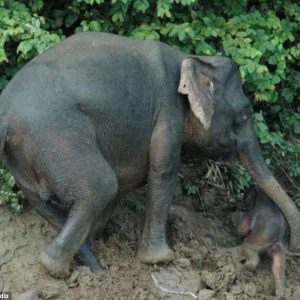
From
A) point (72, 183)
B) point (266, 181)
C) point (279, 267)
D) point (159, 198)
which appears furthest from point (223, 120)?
point (72, 183)

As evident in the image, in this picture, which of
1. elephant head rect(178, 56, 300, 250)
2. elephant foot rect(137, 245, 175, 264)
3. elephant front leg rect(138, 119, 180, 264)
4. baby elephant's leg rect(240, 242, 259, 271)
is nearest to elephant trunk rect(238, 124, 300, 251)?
elephant head rect(178, 56, 300, 250)

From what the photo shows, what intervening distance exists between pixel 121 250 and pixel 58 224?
0.60 meters

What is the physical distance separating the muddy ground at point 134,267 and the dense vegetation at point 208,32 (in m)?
0.47

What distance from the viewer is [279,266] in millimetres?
6312

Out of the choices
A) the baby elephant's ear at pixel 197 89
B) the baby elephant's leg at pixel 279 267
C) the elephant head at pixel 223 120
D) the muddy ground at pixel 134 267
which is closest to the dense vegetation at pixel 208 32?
A: the muddy ground at pixel 134 267

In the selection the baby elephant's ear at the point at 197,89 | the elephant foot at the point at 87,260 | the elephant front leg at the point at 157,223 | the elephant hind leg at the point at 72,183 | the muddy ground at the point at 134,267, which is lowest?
the muddy ground at the point at 134,267

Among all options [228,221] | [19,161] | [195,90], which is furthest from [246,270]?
[19,161]

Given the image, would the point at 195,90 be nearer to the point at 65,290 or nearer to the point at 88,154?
the point at 88,154

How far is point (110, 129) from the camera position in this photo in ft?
18.5

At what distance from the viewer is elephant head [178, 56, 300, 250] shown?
235 inches

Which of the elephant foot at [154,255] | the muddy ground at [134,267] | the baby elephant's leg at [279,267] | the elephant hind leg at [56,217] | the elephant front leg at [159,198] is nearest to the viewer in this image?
the muddy ground at [134,267]

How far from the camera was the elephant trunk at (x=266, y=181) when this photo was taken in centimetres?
634

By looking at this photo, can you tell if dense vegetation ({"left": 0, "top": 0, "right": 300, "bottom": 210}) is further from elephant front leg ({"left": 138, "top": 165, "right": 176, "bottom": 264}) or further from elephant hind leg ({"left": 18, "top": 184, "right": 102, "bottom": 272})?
elephant front leg ({"left": 138, "top": 165, "right": 176, "bottom": 264})

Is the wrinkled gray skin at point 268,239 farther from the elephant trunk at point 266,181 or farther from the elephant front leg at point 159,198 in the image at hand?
the elephant front leg at point 159,198
